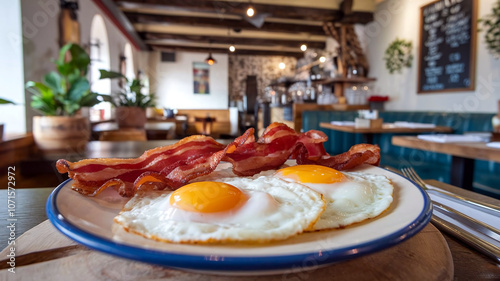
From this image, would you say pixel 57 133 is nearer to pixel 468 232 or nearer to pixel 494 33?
pixel 468 232

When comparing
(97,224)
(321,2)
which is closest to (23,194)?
(97,224)

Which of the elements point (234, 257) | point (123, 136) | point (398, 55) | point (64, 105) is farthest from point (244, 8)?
point (234, 257)

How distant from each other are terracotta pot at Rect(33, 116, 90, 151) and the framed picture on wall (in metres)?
9.81

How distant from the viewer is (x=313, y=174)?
63cm

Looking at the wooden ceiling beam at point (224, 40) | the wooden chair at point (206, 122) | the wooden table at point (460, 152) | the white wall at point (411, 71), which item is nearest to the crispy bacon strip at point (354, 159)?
the wooden table at point (460, 152)

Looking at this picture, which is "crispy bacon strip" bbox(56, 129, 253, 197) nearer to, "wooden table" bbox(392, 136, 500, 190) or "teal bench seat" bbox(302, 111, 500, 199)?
"wooden table" bbox(392, 136, 500, 190)

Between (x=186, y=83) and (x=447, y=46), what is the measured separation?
9.57 metres

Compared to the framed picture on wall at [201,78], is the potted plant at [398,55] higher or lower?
lower

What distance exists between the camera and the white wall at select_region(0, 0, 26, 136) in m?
3.08

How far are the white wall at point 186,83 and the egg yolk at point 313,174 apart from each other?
38.0ft

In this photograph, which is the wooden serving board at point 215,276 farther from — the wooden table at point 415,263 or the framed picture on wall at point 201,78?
the framed picture on wall at point 201,78

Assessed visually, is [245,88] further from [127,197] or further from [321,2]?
[127,197]

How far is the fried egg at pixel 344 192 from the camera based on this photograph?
0.44m

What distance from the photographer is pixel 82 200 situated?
45cm
